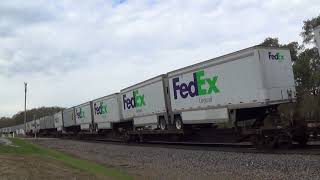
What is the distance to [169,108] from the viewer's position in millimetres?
29250

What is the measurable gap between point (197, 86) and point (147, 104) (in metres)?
7.94

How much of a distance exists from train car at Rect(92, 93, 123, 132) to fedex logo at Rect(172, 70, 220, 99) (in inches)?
516

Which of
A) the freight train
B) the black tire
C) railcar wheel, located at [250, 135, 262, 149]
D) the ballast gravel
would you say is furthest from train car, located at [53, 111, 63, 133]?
the ballast gravel

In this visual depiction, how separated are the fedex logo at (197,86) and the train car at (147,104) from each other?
7.68 ft

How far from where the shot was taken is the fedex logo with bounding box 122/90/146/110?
34219 mm

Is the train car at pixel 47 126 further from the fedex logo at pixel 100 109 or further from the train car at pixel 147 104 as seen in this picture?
the train car at pixel 147 104

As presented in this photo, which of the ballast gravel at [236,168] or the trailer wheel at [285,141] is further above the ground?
the trailer wheel at [285,141]

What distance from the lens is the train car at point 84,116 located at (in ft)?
169

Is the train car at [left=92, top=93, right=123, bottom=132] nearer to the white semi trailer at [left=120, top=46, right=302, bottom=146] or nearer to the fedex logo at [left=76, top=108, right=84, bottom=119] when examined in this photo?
the fedex logo at [left=76, top=108, right=84, bottom=119]

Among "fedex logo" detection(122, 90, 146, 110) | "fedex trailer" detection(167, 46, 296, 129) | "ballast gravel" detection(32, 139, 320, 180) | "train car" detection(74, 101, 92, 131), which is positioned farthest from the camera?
"train car" detection(74, 101, 92, 131)

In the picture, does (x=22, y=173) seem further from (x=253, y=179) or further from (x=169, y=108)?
(x=169, y=108)

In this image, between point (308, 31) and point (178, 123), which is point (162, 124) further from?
point (308, 31)

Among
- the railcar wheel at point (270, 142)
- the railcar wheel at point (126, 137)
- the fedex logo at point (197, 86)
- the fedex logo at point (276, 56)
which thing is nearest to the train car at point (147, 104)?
the railcar wheel at point (126, 137)

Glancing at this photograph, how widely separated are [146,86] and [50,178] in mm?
19832
